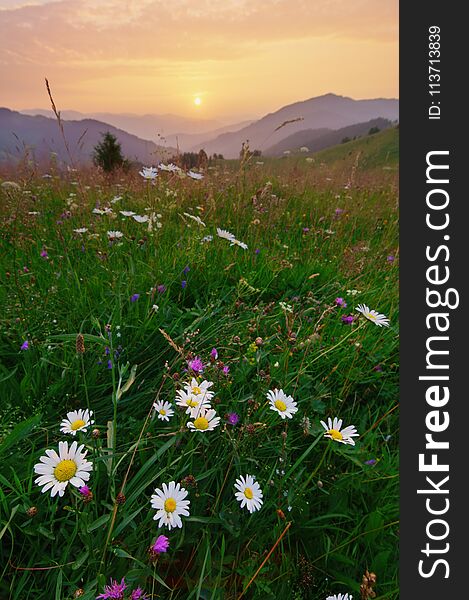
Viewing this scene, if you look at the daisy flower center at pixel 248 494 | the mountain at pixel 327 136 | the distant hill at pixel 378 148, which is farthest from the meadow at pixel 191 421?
the mountain at pixel 327 136

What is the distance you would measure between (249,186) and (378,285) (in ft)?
6.92

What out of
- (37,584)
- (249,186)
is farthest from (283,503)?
(249,186)

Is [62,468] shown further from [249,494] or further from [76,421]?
[249,494]

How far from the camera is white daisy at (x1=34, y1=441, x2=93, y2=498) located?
3.02 feet

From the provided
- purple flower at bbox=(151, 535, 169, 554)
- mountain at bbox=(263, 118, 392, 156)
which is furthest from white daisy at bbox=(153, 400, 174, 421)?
mountain at bbox=(263, 118, 392, 156)

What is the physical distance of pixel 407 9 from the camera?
1341 mm

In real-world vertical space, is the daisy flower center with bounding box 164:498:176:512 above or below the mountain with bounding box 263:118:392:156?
below

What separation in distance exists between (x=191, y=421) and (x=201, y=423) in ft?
0.31

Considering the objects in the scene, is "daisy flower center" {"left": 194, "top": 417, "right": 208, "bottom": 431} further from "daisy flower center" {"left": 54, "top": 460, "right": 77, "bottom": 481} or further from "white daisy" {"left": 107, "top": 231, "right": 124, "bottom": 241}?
"white daisy" {"left": 107, "top": 231, "right": 124, "bottom": 241}

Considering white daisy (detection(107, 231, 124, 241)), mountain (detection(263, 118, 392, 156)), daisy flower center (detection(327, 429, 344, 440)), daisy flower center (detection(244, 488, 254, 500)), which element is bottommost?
daisy flower center (detection(244, 488, 254, 500))

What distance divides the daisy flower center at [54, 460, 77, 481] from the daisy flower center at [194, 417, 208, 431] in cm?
33

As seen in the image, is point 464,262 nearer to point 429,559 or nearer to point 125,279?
point 429,559

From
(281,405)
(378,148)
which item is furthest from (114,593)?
(378,148)

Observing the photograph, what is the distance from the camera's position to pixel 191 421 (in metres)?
1.21
